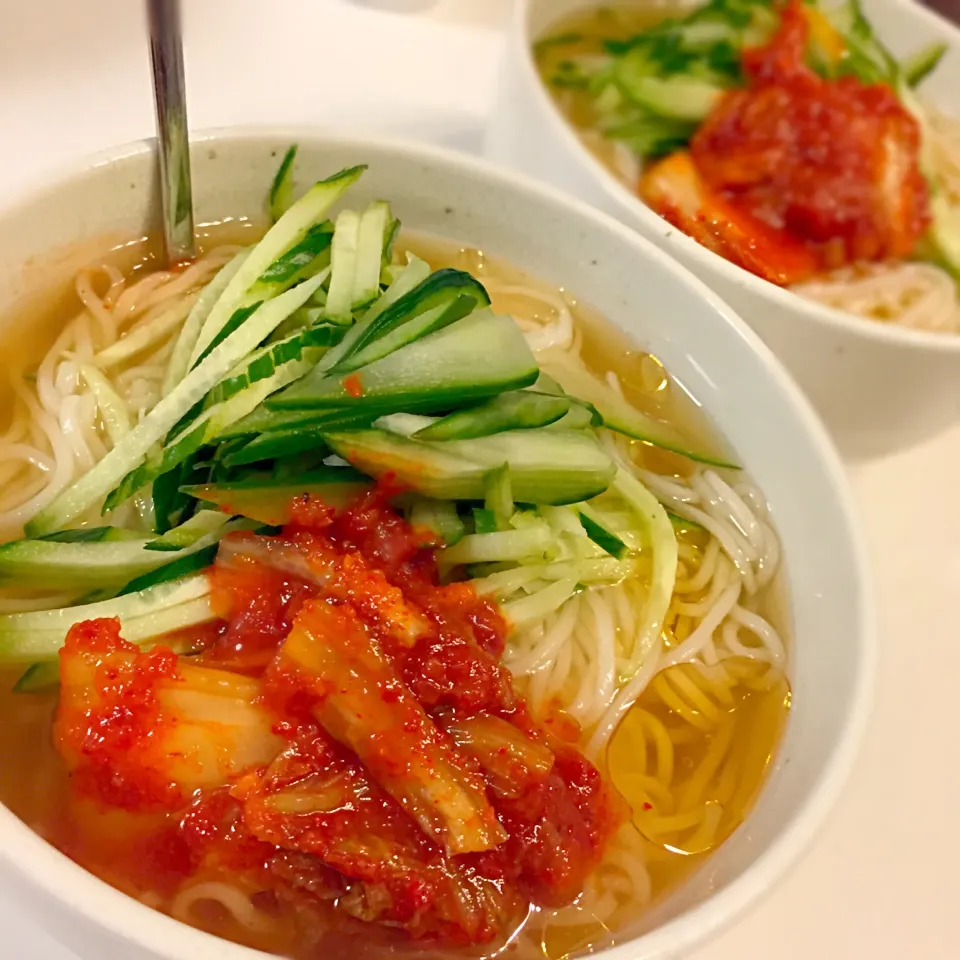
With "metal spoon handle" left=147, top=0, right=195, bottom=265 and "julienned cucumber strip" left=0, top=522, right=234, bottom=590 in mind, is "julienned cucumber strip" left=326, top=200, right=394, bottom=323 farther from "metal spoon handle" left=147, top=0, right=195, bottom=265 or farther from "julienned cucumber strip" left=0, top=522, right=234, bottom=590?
"julienned cucumber strip" left=0, top=522, right=234, bottom=590

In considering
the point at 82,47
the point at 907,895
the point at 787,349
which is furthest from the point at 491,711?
the point at 82,47

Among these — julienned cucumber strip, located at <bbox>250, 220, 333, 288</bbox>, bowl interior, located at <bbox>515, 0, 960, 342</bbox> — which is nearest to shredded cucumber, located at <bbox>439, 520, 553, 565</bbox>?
julienned cucumber strip, located at <bbox>250, 220, 333, 288</bbox>

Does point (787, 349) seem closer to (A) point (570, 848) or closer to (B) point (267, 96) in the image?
(A) point (570, 848)

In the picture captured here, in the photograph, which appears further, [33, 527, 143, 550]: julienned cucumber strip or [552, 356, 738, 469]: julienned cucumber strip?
[552, 356, 738, 469]: julienned cucumber strip

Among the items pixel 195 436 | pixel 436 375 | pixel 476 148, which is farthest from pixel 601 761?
pixel 476 148

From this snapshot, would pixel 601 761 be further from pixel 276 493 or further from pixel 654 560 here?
pixel 276 493

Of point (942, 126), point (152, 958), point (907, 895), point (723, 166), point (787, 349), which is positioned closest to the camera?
point (152, 958)

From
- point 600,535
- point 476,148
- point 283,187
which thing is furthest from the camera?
point 476,148
